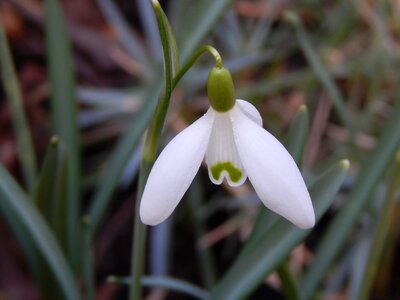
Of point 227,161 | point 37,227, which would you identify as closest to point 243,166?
point 227,161

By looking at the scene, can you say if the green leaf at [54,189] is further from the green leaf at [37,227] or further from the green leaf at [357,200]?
the green leaf at [357,200]

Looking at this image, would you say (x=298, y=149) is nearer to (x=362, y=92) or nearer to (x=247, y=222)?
(x=247, y=222)

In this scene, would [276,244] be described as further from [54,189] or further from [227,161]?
[54,189]

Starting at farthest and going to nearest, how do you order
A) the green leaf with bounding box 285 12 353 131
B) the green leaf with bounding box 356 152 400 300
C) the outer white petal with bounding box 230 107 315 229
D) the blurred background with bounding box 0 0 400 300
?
the blurred background with bounding box 0 0 400 300
the green leaf with bounding box 285 12 353 131
the green leaf with bounding box 356 152 400 300
the outer white petal with bounding box 230 107 315 229

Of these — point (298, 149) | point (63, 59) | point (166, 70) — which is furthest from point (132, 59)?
point (166, 70)

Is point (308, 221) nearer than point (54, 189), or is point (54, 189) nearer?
point (308, 221)

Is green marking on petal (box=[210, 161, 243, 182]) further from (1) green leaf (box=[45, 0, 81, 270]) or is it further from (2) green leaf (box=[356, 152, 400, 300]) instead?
(1) green leaf (box=[45, 0, 81, 270])

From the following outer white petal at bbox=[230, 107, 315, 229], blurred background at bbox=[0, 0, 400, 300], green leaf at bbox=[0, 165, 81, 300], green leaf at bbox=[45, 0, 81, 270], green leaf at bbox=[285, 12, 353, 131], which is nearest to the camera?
outer white petal at bbox=[230, 107, 315, 229]

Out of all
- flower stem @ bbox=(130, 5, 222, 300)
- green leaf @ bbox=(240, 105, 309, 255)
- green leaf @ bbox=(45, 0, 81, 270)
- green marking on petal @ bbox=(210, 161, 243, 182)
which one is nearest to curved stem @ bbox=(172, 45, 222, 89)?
flower stem @ bbox=(130, 5, 222, 300)
